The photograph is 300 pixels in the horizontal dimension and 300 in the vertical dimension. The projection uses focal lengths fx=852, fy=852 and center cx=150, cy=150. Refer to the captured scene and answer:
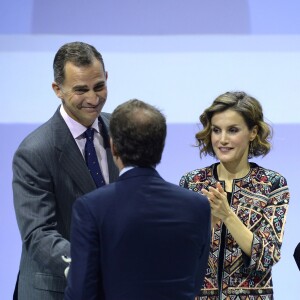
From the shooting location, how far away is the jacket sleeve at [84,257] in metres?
2.15

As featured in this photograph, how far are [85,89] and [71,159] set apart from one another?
0.78 feet

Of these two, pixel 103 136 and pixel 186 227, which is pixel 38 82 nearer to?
pixel 103 136

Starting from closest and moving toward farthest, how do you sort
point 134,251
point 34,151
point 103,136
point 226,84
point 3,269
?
point 134,251
point 34,151
point 103,136
point 3,269
point 226,84

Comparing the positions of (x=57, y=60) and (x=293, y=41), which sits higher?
(x=293, y=41)

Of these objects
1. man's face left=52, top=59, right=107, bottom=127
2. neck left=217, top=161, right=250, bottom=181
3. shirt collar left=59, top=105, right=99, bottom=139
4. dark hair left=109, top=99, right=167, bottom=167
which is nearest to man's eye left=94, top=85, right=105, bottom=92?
man's face left=52, top=59, right=107, bottom=127

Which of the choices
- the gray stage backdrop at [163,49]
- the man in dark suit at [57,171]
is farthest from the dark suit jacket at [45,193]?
the gray stage backdrop at [163,49]

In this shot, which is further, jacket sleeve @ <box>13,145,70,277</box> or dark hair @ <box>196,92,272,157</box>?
dark hair @ <box>196,92,272,157</box>

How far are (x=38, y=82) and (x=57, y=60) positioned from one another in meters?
2.11

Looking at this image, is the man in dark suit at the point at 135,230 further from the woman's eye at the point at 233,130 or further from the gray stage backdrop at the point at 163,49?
the gray stage backdrop at the point at 163,49

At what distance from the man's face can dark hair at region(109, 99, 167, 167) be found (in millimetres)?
606

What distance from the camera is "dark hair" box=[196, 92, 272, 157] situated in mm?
2977

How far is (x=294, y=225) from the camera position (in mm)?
4539

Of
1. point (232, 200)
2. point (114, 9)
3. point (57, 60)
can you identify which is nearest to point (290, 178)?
point (114, 9)

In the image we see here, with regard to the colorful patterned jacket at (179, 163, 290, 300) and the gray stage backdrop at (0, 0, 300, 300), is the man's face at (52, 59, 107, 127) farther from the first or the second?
the gray stage backdrop at (0, 0, 300, 300)
